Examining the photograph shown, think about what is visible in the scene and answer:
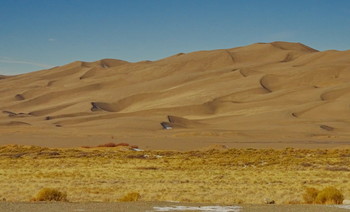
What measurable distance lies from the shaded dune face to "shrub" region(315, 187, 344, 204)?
46996 millimetres

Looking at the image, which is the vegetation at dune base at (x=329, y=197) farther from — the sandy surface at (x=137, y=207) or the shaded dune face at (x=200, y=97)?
the shaded dune face at (x=200, y=97)

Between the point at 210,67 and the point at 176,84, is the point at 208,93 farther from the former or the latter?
the point at 210,67

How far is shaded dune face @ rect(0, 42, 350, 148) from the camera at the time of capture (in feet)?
265

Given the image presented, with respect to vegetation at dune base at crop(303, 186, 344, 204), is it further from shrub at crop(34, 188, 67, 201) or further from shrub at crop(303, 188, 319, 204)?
shrub at crop(34, 188, 67, 201)

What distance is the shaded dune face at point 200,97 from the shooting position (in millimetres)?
80688

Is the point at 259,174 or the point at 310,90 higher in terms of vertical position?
the point at 310,90

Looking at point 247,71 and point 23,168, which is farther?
point 247,71

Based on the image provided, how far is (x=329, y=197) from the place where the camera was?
16703 millimetres

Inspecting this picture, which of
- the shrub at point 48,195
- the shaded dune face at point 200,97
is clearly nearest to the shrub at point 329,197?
the shrub at point 48,195

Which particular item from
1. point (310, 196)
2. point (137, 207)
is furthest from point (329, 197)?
point (137, 207)

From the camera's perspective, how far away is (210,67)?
546ft

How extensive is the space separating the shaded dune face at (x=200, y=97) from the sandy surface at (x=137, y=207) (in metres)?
49.0

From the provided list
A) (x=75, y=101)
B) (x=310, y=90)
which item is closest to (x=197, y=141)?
(x=310, y=90)

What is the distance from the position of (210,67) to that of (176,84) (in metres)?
25.7
